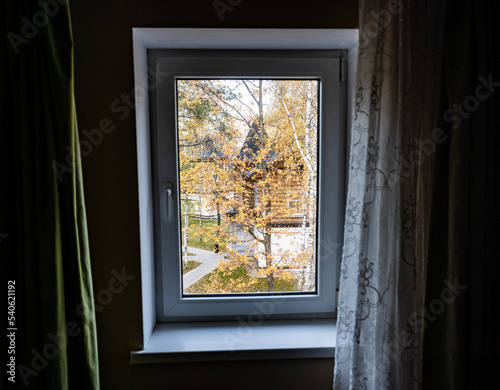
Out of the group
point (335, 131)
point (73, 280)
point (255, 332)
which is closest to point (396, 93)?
point (335, 131)

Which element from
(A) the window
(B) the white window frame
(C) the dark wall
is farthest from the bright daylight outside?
(C) the dark wall

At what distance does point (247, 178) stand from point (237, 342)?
617 mm

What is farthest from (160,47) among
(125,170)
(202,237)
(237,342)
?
(237,342)

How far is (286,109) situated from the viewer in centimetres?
128

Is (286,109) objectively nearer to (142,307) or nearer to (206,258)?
(206,258)

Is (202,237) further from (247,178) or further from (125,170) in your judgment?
(125,170)

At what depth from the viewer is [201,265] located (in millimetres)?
1329

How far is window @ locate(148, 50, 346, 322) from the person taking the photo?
1251 millimetres

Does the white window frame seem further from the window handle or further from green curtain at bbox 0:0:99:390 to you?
green curtain at bbox 0:0:99:390

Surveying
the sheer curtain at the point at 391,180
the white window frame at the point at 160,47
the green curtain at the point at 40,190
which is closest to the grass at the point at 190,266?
the white window frame at the point at 160,47

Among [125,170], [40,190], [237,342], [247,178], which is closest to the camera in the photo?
[40,190]

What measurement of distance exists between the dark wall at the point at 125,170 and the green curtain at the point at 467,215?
1.13ft

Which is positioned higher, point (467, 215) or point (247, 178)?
point (247, 178)

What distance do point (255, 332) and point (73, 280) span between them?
0.68m
